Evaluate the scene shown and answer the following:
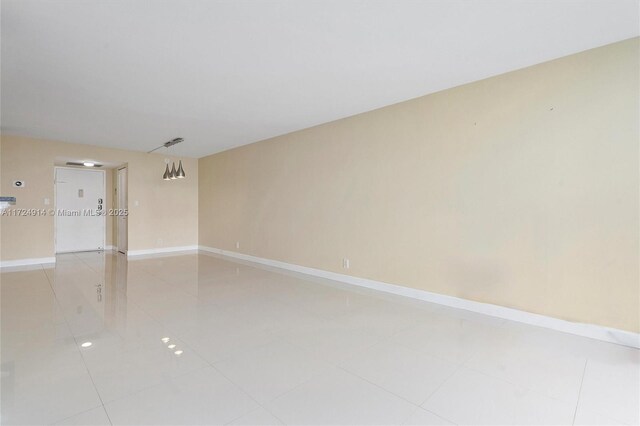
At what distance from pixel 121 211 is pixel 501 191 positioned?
8020mm

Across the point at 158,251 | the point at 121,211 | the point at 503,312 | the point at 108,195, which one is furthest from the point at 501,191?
A: the point at 108,195

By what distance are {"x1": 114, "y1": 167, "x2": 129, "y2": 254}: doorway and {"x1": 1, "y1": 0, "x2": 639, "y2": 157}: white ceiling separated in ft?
10.3

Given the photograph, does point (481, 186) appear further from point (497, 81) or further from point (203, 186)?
point (203, 186)

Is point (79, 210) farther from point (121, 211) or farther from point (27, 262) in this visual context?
point (27, 262)

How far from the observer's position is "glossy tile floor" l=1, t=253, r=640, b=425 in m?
1.74

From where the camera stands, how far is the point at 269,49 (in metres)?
2.69

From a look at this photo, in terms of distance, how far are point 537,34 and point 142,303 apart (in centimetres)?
476

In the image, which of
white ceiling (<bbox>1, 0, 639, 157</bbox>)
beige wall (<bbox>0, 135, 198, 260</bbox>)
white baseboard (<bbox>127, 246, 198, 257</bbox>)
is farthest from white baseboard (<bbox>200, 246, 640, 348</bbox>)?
beige wall (<bbox>0, 135, 198, 260</bbox>)

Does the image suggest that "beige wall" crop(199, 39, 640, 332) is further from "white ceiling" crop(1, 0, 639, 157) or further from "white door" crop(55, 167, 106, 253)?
"white door" crop(55, 167, 106, 253)

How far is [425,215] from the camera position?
3779 millimetres

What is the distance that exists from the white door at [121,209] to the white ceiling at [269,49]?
317 cm

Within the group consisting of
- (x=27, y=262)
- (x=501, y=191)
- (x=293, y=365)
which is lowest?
(x=293, y=365)

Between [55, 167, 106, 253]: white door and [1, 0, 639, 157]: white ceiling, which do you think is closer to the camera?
[1, 0, 639, 157]: white ceiling

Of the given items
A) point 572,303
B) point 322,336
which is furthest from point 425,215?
point 322,336
